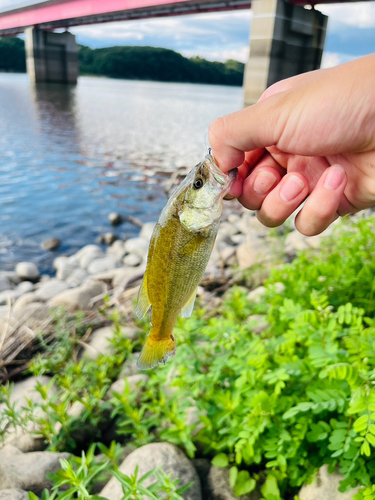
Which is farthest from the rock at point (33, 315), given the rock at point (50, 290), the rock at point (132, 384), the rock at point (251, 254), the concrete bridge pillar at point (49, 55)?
the concrete bridge pillar at point (49, 55)

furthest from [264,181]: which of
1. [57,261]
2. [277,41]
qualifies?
[277,41]

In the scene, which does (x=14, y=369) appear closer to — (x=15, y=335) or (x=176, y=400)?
(x=15, y=335)

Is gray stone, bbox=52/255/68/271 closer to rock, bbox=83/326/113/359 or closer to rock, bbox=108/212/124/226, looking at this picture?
rock, bbox=108/212/124/226

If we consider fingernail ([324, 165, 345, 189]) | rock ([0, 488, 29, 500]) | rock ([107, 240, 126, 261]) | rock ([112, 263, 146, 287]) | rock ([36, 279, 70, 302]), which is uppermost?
fingernail ([324, 165, 345, 189])

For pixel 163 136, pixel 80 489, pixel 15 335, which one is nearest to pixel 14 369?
pixel 15 335

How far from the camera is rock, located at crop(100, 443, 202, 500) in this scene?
2424 millimetres

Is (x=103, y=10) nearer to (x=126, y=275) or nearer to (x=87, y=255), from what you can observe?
(x=87, y=255)

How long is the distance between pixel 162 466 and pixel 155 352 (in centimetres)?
101

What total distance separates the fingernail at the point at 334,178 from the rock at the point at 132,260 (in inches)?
246

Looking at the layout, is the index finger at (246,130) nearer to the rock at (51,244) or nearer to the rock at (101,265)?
the rock at (101,265)

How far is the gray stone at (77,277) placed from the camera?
706cm

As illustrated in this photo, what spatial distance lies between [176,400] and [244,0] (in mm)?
26313

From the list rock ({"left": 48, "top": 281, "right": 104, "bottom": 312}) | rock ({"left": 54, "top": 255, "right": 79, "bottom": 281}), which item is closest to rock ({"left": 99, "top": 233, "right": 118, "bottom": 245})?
rock ({"left": 54, "top": 255, "right": 79, "bottom": 281})

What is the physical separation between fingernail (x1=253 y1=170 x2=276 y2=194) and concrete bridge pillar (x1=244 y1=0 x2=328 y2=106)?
21396mm
